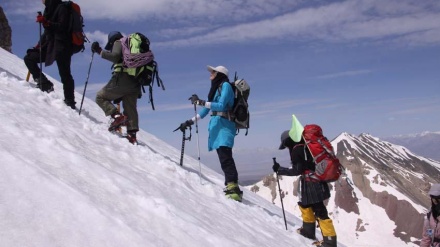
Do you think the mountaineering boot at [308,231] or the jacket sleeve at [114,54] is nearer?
the mountaineering boot at [308,231]

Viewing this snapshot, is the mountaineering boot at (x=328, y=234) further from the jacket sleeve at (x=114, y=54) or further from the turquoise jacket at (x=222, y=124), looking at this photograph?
the jacket sleeve at (x=114, y=54)

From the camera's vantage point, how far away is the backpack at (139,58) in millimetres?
8211

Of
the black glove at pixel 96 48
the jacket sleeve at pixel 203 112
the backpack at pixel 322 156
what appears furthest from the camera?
the black glove at pixel 96 48

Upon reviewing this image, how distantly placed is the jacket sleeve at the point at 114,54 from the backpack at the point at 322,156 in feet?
14.8

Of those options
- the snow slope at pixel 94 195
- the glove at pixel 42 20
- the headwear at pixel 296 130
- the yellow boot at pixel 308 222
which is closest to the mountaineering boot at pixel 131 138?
the snow slope at pixel 94 195

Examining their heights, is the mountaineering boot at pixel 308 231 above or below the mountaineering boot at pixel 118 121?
below

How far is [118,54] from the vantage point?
830cm

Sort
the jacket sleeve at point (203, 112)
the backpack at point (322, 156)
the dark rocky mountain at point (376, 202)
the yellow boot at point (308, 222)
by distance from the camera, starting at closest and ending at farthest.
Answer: the backpack at point (322, 156)
the yellow boot at point (308, 222)
the jacket sleeve at point (203, 112)
the dark rocky mountain at point (376, 202)

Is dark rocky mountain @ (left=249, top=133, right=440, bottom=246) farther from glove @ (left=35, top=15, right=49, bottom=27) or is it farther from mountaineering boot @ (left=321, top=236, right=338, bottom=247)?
glove @ (left=35, top=15, right=49, bottom=27)

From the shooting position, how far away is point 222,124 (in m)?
7.97

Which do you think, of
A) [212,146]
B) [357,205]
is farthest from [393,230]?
[212,146]

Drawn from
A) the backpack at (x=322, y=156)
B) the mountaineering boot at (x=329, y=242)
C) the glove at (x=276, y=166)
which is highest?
the backpack at (x=322, y=156)

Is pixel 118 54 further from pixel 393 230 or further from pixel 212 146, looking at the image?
pixel 393 230

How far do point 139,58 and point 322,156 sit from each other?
4510 mm
